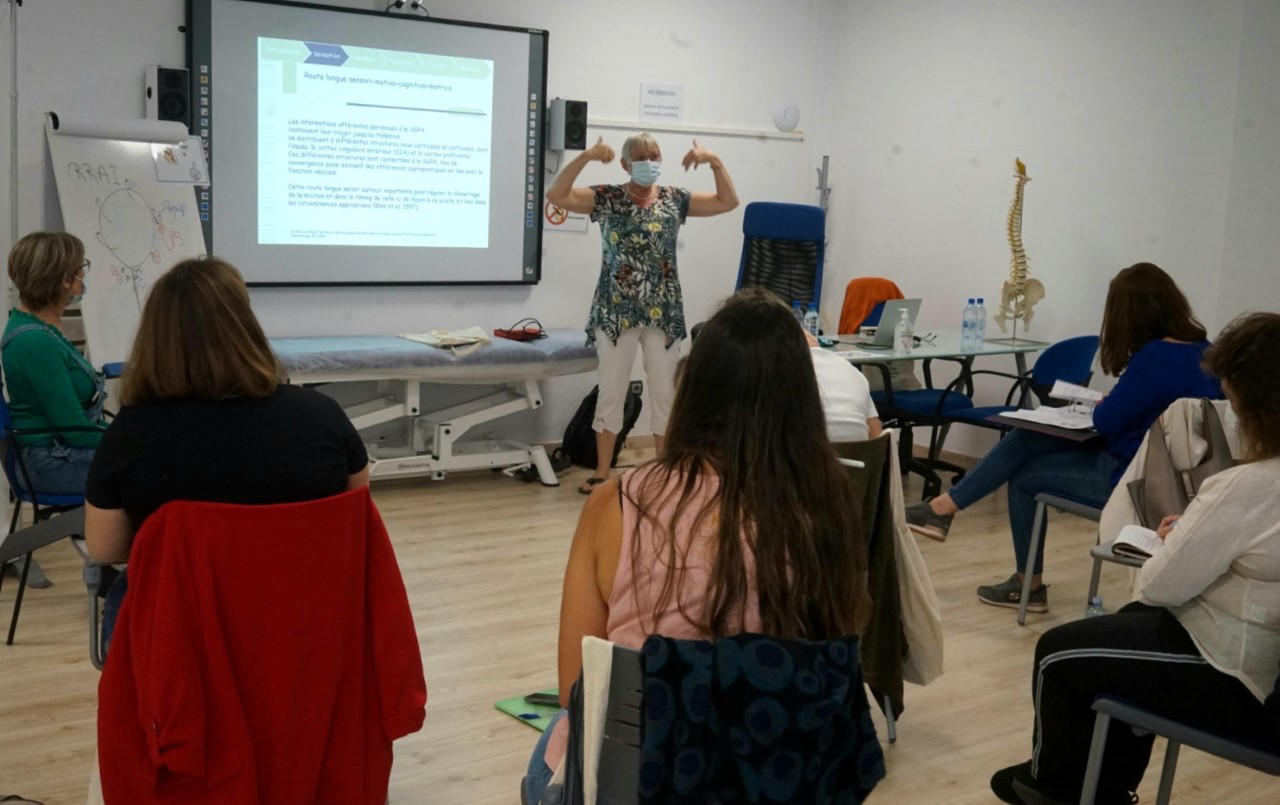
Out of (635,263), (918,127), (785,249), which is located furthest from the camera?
(918,127)

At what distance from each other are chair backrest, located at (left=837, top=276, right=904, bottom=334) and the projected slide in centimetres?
190

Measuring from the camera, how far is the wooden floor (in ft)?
9.26

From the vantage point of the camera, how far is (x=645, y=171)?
5.25 metres

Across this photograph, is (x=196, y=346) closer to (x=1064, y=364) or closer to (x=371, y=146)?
(x=371, y=146)

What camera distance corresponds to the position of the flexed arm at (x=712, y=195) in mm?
5414

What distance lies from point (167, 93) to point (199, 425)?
11.5 feet

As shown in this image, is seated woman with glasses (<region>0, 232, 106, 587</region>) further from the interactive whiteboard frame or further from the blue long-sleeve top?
the blue long-sleeve top

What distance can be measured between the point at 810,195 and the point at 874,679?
4.65 meters

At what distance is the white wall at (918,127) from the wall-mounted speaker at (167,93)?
0.28ft

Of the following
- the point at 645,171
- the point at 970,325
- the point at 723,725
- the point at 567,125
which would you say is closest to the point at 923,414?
the point at 970,325

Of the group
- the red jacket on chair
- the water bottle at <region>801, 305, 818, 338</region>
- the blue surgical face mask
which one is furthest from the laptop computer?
the red jacket on chair

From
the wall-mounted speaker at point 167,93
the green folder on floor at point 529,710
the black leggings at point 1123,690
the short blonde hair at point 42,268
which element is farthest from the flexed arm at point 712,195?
the black leggings at point 1123,690

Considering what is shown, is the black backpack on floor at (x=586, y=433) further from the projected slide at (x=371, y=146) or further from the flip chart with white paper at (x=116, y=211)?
the flip chart with white paper at (x=116, y=211)

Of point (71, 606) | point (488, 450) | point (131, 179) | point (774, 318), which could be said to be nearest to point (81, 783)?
point (71, 606)
